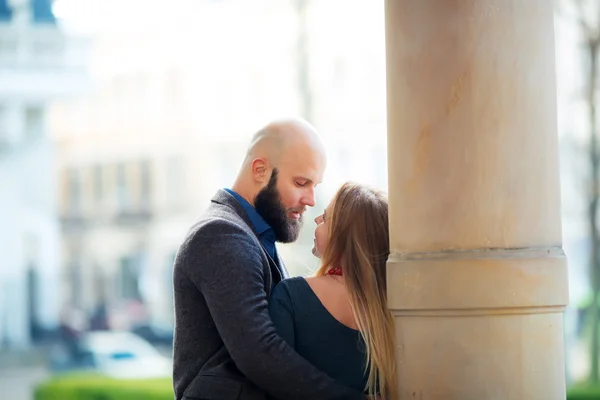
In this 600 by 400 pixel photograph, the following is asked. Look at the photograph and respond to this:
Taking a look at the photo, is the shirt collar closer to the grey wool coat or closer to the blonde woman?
the grey wool coat

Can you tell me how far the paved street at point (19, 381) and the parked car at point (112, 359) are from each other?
2.17 ft

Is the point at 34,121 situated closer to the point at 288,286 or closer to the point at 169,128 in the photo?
the point at 169,128

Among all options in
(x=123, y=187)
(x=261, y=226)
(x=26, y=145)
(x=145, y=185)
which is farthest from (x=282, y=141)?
(x=123, y=187)

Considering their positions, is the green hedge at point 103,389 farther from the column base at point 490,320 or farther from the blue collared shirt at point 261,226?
the column base at point 490,320

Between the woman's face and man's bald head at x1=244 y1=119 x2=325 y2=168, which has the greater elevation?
man's bald head at x1=244 y1=119 x2=325 y2=168

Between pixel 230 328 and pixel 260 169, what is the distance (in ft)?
2.53

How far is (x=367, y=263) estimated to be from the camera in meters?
3.38

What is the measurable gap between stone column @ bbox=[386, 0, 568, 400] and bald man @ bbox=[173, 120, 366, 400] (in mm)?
517

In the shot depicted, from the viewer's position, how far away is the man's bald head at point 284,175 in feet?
12.3

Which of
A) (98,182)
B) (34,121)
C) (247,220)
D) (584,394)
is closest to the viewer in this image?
(247,220)

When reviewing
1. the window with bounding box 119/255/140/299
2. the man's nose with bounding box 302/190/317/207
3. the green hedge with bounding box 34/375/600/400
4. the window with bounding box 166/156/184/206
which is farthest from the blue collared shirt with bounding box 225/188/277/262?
the window with bounding box 119/255/140/299

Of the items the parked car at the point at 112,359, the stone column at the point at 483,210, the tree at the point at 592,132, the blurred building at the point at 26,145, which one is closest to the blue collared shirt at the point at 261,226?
the stone column at the point at 483,210

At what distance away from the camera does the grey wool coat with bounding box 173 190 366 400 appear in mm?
3203

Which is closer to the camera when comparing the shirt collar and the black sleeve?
the black sleeve
